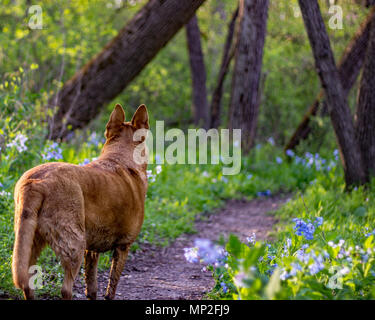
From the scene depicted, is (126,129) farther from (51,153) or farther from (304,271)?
(304,271)

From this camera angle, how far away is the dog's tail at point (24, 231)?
2842 mm

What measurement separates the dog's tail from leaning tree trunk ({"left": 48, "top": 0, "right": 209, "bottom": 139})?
467 cm

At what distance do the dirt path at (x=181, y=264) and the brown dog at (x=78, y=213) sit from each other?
69cm

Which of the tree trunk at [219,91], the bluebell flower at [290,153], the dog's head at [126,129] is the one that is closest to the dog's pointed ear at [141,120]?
the dog's head at [126,129]

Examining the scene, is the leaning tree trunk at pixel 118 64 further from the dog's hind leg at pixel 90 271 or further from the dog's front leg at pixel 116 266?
the dog's front leg at pixel 116 266

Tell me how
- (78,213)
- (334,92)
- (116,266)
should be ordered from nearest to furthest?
(78,213), (116,266), (334,92)

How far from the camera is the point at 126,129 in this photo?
13.9 feet

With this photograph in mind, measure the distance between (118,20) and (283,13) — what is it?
5.60 metres

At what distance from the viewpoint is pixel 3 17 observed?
13195 millimetres

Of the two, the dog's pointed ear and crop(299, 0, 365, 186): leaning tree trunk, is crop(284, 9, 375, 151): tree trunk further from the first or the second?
the dog's pointed ear

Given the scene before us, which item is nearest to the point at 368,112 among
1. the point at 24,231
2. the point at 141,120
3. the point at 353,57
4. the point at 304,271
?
the point at 353,57

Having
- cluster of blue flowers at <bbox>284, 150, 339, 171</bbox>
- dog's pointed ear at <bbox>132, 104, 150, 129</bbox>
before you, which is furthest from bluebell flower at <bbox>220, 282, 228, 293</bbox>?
cluster of blue flowers at <bbox>284, 150, 339, 171</bbox>

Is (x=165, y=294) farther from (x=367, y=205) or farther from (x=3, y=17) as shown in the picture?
(x=3, y=17)

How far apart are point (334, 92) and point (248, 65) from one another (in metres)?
→ 2.51
